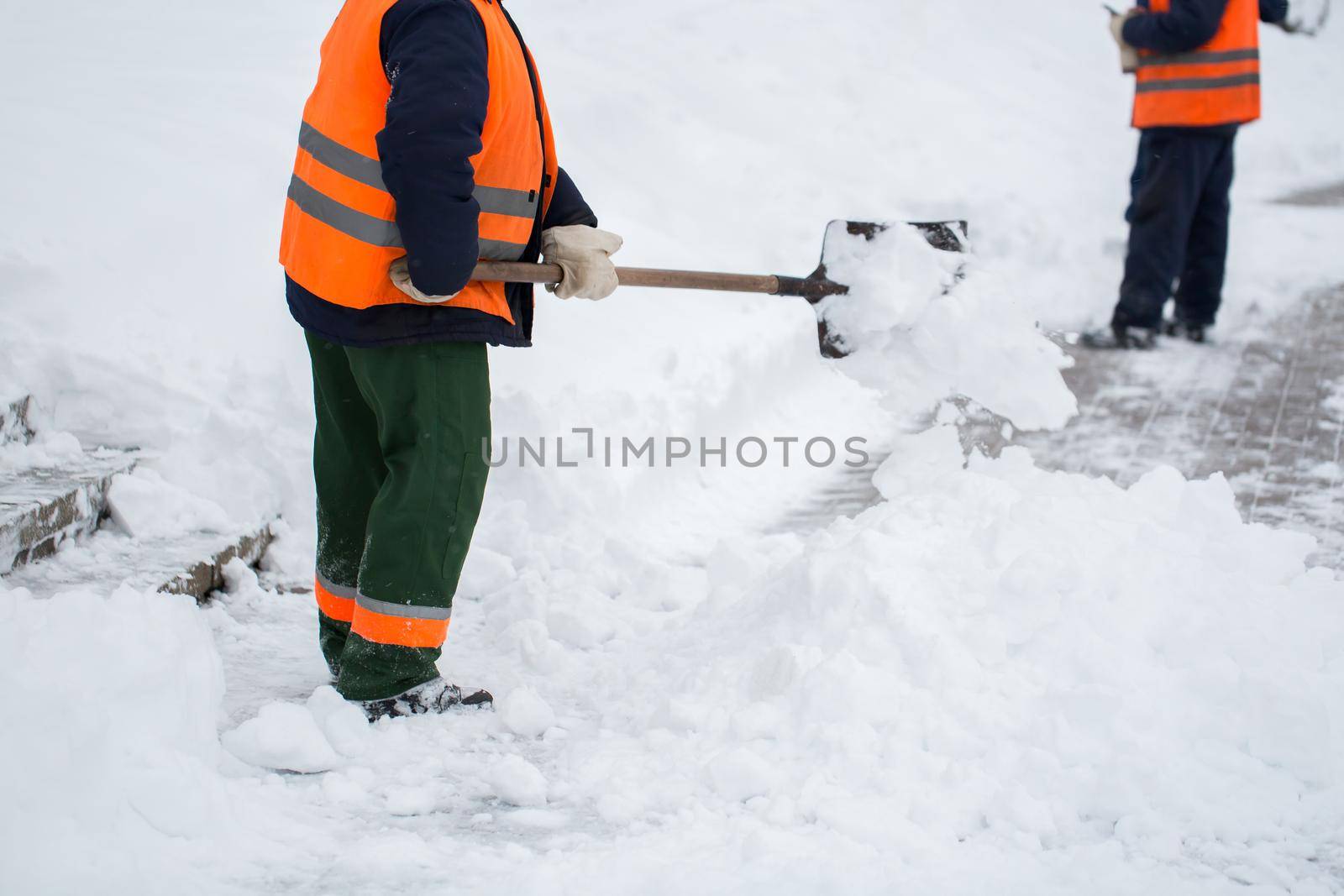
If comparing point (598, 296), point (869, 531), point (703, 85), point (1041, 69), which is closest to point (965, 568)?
point (869, 531)

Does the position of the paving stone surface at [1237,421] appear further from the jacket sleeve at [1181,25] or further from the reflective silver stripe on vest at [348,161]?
the reflective silver stripe on vest at [348,161]

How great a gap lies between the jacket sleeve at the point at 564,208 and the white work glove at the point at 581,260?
4.3 inches

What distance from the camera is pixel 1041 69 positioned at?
1071 cm

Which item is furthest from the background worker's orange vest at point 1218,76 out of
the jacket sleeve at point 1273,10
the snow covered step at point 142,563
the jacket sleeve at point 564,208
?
the snow covered step at point 142,563

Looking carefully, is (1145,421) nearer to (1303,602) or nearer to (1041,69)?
(1303,602)

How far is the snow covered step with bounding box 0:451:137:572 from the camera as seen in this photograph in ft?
8.60

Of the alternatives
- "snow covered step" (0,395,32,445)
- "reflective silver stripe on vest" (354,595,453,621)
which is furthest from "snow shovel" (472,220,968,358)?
"snow covered step" (0,395,32,445)

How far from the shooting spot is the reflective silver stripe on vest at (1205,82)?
17.6ft

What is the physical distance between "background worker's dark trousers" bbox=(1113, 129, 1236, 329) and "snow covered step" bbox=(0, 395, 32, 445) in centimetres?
475

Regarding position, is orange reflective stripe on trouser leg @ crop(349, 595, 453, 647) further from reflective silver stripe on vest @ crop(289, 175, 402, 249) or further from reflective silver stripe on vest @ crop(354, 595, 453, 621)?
reflective silver stripe on vest @ crop(289, 175, 402, 249)

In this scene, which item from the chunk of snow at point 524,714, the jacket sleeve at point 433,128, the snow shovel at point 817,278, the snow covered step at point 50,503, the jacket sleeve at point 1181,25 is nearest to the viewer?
the jacket sleeve at point 433,128

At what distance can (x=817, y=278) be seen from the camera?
3.25 metres

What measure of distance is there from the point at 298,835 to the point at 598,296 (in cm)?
127

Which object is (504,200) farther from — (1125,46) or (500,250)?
(1125,46)
